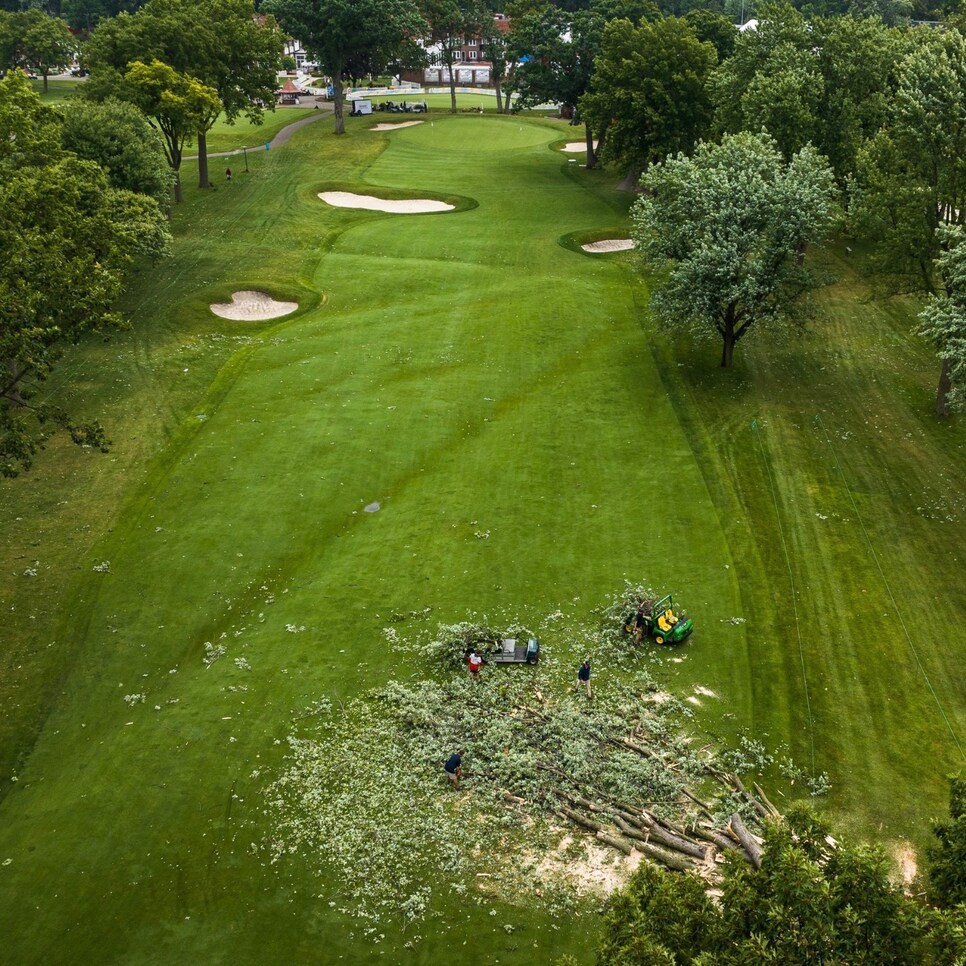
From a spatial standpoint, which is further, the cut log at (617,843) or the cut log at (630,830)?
the cut log at (630,830)

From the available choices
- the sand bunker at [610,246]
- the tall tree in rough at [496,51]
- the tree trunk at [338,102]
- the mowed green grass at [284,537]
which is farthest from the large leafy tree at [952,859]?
the tall tree in rough at [496,51]

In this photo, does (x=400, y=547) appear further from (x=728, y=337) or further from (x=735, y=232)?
(x=735, y=232)

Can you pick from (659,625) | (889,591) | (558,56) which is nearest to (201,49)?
(558,56)

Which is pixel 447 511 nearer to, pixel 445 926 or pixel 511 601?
pixel 511 601

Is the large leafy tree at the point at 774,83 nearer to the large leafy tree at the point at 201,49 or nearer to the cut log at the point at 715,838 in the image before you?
the large leafy tree at the point at 201,49

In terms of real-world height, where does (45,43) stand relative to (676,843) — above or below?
above

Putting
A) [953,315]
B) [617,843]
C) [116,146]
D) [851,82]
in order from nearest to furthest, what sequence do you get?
[617,843] → [953,315] → [116,146] → [851,82]
